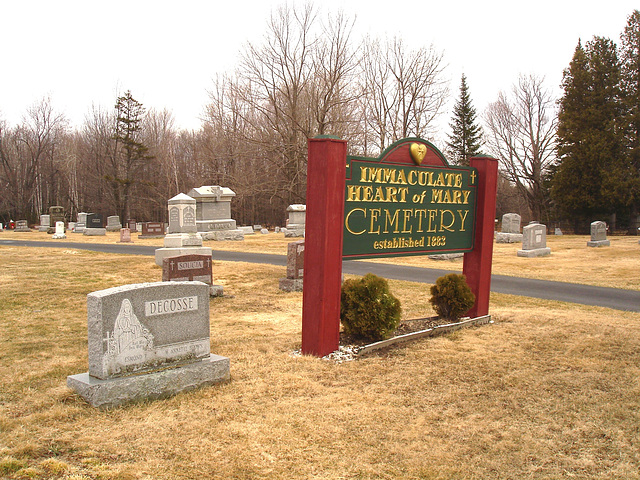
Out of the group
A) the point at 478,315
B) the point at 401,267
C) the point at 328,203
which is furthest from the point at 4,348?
the point at 401,267

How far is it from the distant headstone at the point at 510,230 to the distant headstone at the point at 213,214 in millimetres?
13726

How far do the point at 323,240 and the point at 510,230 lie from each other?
2447 cm

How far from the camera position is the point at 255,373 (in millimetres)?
5539

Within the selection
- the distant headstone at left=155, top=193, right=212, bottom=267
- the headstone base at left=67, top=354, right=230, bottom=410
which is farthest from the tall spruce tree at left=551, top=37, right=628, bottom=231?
the headstone base at left=67, top=354, right=230, bottom=410

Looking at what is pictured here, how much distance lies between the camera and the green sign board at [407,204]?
6566mm

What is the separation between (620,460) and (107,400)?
12.9ft

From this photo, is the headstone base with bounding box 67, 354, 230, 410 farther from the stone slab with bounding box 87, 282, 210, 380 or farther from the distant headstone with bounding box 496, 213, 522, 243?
the distant headstone with bounding box 496, 213, 522, 243

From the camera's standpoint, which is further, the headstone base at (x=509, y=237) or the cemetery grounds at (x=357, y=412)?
the headstone base at (x=509, y=237)

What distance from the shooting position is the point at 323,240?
6121 millimetres

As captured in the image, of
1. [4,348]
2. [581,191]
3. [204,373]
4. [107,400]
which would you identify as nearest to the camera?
[107,400]

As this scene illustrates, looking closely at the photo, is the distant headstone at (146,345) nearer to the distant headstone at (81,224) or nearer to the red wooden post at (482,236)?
the red wooden post at (482,236)

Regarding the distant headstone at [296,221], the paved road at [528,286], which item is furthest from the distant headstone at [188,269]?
the distant headstone at [296,221]

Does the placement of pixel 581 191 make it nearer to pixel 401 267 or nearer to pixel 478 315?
pixel 401 267

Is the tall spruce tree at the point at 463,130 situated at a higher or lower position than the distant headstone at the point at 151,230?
higher
